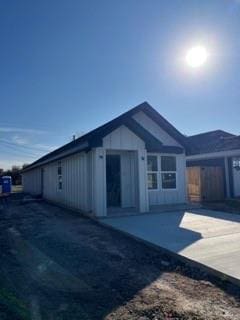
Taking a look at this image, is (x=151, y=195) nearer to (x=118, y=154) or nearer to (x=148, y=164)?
(x=148, y=164)

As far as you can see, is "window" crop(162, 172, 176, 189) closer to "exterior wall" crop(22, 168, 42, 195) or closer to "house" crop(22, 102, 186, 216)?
"house" crop(22, 102, 186, 216)

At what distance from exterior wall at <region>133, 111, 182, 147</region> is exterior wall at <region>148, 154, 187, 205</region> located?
2.68 feet

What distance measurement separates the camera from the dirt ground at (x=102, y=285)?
3.62 m

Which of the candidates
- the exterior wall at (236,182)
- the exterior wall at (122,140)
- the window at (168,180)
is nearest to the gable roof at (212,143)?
the window at (168,180)

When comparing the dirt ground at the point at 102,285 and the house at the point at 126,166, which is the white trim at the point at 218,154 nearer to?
the house at the point at 126,166

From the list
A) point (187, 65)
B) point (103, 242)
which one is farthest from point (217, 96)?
point (103, 242)

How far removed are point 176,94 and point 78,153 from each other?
576 cm

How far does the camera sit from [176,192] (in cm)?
1411

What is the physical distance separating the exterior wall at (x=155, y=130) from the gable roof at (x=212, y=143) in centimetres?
92

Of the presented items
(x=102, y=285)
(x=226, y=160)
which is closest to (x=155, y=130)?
(x=226, y=160)

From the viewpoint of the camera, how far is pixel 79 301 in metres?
3.89

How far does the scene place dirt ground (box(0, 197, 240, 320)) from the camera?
3616 mm

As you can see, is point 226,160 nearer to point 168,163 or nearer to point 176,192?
point 176,192

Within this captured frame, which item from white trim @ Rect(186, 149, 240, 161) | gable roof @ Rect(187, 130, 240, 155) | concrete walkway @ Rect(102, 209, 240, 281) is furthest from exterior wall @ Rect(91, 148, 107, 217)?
white trim @ Rect(186, 149, 240, 161)
